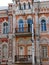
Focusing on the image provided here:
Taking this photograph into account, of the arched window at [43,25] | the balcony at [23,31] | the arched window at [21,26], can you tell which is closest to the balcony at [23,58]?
the balcony at [23,31]

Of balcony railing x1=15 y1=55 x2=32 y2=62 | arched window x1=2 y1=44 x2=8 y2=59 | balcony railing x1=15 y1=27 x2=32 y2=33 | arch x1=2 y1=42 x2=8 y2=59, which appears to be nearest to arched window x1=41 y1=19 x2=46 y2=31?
balcony railing x1=15 y1=27 x2=32 y2=33

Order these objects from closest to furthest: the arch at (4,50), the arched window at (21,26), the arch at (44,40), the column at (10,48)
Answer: the arch at (44,40) → the column at (10,48) → the arched window at (21,26) → the arch at (4,50)

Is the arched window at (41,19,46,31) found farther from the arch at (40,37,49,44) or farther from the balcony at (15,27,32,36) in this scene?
the balcony at (15,27,32,36)

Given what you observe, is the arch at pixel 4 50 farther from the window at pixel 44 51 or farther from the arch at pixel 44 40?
the window at pixel 44 51

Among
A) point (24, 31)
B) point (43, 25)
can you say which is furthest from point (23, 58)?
point (43, 25)

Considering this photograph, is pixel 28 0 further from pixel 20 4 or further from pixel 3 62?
pixel 3 62

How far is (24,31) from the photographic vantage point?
30375mm

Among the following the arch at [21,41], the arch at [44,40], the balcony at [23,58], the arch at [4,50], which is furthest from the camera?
the arch at [4,50]

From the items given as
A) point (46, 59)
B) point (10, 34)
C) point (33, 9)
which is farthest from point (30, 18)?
point (46, 59)

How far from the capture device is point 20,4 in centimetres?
3153

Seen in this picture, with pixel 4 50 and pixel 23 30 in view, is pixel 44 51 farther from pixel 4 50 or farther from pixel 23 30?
pixel 4 50

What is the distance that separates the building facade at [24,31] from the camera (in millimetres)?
29922

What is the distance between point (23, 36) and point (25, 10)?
341 cm

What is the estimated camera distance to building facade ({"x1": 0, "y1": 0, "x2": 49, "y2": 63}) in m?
29.9
